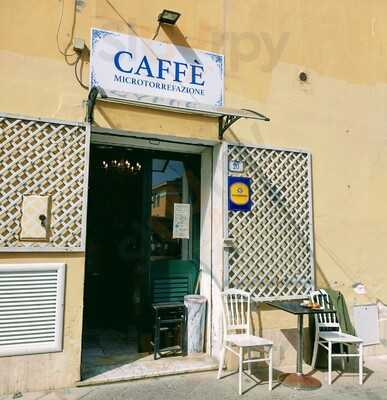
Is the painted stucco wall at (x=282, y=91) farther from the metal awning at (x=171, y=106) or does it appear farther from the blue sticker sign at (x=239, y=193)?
the blue sticker sign at (x=239, y=193)

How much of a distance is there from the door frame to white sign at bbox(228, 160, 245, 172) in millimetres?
122

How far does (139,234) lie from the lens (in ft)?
15.5

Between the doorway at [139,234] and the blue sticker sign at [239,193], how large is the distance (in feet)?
2.12

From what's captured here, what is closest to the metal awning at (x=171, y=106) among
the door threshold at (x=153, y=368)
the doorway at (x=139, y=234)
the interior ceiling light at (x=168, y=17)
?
the doorway at (x=139, y=234)

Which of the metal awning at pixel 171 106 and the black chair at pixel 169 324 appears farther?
the black chair at pixel 169 324

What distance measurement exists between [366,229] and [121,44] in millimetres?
3700

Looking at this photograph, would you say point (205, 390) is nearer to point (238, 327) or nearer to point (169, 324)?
point (238, 327)

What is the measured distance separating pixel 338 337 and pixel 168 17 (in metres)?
3.77

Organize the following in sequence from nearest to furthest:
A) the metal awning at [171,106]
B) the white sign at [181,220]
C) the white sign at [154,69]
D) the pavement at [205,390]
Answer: the pavement at [205,390] → the metal awning at [171,106] → the white sign at [154,69] → the white sign at [181,220]

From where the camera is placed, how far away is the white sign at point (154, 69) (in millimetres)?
4004

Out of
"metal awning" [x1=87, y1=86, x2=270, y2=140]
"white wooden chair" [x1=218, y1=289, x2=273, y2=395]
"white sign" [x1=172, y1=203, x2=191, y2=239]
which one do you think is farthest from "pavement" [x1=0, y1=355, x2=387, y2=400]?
"metal awning" [x1=87, y1=86, x2=270, y2=140]

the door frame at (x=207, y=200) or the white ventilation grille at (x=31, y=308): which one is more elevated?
the door frame at (x=207, y=200)

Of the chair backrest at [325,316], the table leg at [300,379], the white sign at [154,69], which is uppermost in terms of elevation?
the white sign at [154,69]

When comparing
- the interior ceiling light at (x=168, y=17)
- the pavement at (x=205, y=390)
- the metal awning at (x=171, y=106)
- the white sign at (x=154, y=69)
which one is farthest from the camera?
the interior ceiling light at (x=168, y=17)
